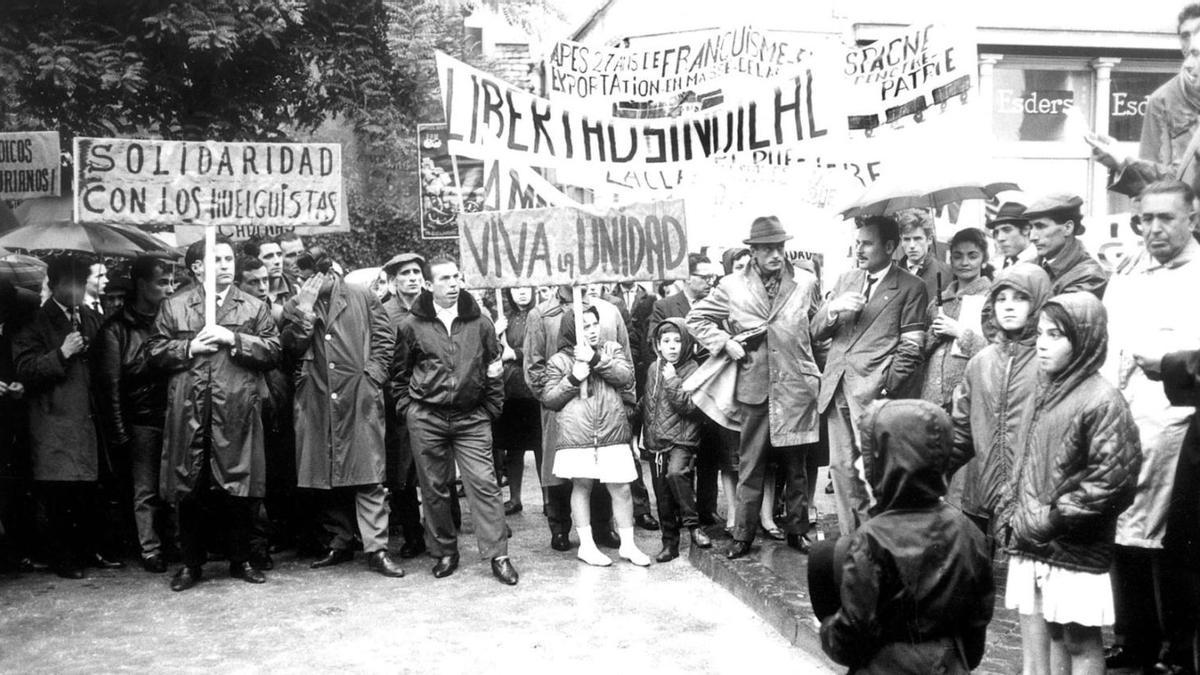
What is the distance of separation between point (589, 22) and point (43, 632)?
1728 centimetres

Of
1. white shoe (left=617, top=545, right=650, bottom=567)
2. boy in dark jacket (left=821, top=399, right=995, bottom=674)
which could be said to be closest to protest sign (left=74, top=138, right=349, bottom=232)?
white shoe (left=617, top=545, right=650, bottom=567)

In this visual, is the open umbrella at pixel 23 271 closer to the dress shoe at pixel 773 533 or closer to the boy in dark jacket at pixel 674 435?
the boy in dark jacket at pixel 674 435

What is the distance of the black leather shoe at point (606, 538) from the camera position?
28.5ft

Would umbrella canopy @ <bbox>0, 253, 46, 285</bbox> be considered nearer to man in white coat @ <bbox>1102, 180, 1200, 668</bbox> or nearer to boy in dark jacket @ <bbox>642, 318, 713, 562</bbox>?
boy in dark jacket @ <bbox>642, 318, 713, 562</bbox>

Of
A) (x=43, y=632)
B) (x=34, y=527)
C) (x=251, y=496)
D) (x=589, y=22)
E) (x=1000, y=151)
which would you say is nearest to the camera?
(x=43, y=632)

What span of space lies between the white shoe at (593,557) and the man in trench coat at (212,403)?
2.15m

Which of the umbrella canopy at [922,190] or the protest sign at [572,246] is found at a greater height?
the umbrella canopy at [922,190]

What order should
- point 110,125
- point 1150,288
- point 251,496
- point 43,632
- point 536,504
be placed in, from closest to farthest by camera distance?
point 1150,288 < point 43,632 < point 251,496 < point 536,504 < point 110,125

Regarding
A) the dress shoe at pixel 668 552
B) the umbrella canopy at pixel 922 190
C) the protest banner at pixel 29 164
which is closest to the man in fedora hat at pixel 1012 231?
the umbrella canopy at pixel 922 190

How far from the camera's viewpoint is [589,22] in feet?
72.1

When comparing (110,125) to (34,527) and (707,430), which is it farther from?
(707,430)

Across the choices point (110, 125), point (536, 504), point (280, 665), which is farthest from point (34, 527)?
point (110, 125)

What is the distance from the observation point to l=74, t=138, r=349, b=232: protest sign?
25.8 feet

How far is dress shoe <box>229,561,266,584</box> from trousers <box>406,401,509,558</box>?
1.15 m
